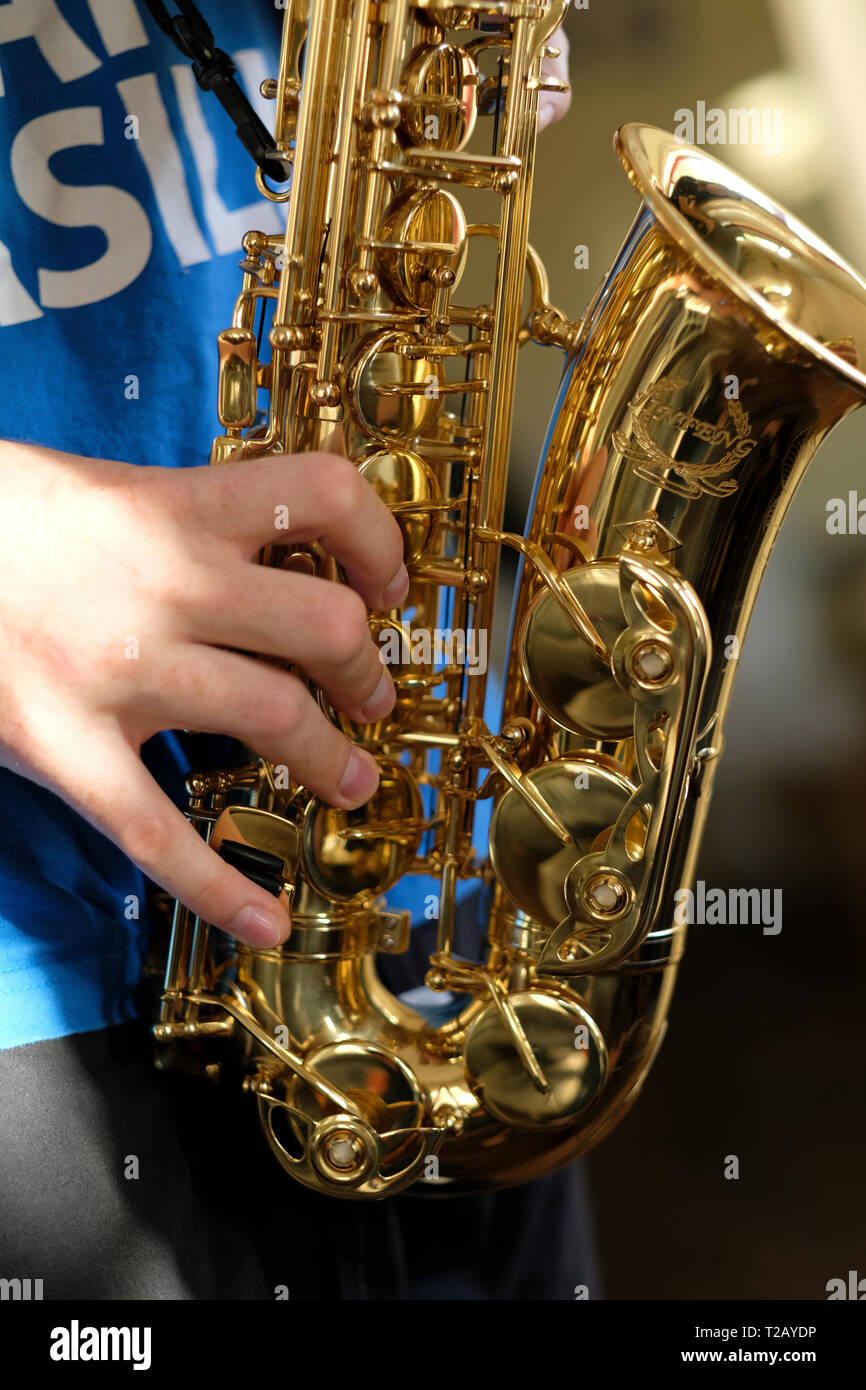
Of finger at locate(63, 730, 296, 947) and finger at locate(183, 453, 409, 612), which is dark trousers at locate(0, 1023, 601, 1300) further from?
finger at locate(183, 453, 409, 612)

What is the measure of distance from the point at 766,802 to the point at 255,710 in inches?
82.1

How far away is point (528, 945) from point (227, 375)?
17.1 inches

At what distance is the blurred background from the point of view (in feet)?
6.89

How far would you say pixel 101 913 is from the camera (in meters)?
0.70

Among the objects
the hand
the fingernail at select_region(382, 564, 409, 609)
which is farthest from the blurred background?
the hand

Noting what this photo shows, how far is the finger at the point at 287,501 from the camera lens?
1.81 ft

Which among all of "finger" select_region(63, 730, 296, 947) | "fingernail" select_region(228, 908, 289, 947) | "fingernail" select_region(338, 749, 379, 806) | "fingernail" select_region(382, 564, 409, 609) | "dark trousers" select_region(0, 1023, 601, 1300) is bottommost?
"dark trousers" select_region(0, 1023, 601, 1300)

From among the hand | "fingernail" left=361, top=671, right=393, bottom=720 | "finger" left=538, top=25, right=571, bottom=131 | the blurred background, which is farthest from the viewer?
the blurred background

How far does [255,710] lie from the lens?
22.1 inches

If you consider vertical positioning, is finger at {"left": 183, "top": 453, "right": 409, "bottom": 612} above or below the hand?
above

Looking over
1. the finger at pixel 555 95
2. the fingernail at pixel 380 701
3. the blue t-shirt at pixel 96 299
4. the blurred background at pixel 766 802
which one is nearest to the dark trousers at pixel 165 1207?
the blue t-shirt at pixel 96 299

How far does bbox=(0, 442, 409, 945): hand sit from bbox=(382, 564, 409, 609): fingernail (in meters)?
0.07

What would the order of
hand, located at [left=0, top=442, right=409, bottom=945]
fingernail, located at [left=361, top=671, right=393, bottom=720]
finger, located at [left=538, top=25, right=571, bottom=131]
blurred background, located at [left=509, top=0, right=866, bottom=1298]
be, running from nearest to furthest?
hand, located at [left=0, top=442, right=409, bottom=945] < fingernail, located at [left=361, top=671, right=393, bottom=720] < finger, located at [left=538, top=25, right=571, bottom=131] < blurred background, located at [left=509, top=0, right=866, bottom=1298]

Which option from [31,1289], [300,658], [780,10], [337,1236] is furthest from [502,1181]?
[780,10]
